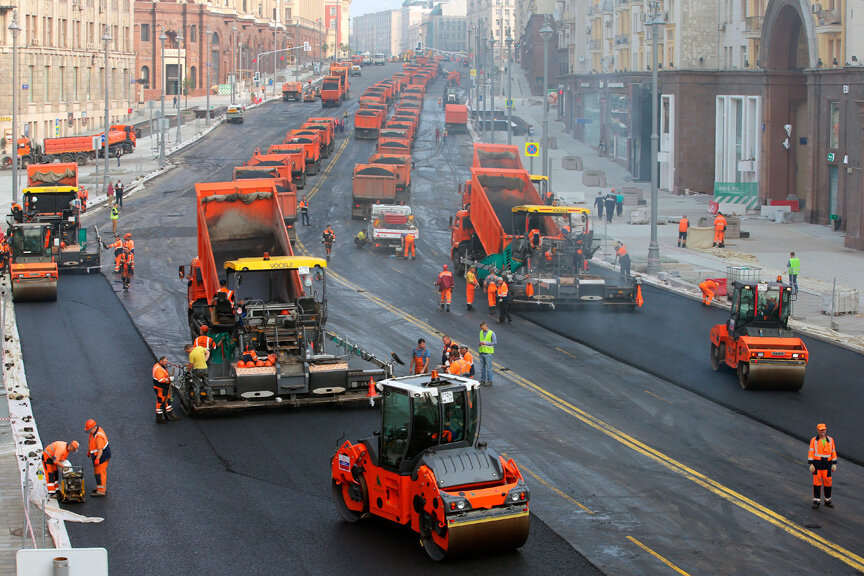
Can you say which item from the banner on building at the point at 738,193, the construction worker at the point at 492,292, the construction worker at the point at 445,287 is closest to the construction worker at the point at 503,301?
the construction worker at the point at 492,292

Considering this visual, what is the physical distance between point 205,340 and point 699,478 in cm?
1055

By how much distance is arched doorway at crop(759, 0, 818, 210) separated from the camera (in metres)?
57.2

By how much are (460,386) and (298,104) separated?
9614 cm

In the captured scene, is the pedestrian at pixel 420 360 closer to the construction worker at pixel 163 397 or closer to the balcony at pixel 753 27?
the construction worker at pixel 163 397

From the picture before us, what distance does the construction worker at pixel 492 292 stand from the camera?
31.9 meters

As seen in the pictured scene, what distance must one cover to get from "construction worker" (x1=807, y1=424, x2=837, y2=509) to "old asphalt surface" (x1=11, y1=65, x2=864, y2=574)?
1.10 feet

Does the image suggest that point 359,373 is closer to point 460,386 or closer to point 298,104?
point 460,386

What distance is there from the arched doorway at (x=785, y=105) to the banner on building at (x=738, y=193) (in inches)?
21.4

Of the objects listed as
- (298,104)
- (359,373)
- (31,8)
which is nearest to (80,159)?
(31,8)

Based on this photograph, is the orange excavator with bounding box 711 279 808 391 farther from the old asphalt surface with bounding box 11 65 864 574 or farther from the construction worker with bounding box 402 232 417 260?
the construction worker with bounding box 402 232 417 260

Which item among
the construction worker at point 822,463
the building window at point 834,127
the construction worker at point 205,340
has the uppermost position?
the building window at point 834,127

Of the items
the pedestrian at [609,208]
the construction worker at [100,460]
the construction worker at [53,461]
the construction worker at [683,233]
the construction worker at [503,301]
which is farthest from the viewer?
the pedestrian at [609,208]

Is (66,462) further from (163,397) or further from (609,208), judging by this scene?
(609,208)

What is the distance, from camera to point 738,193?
6019 centimetres
